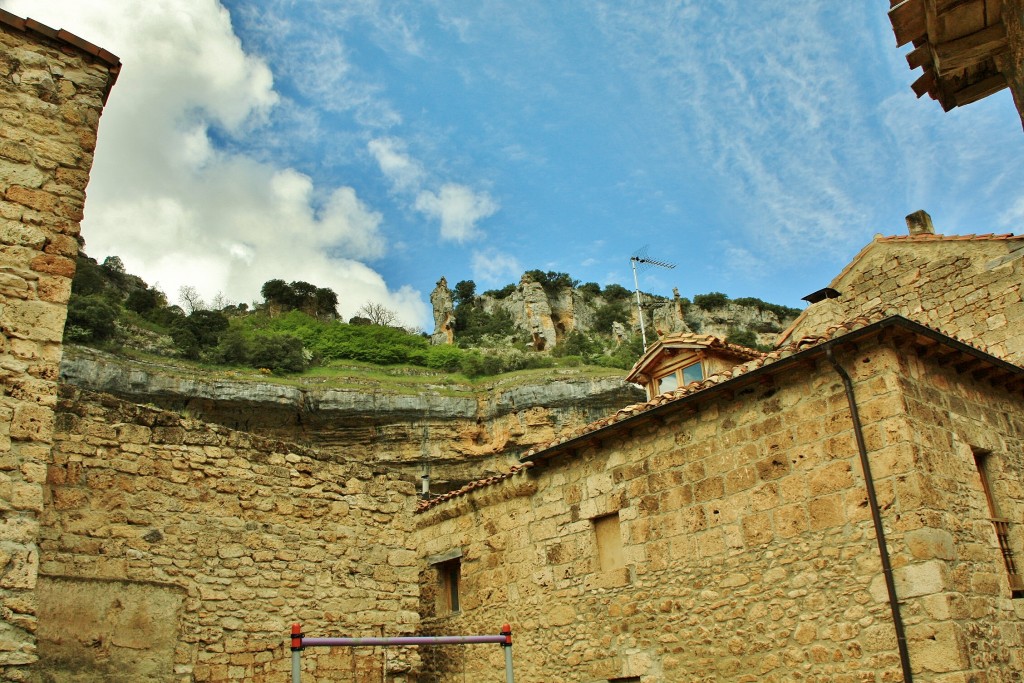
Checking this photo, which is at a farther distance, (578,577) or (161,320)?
(161,320)

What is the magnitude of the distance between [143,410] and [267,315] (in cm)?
5614

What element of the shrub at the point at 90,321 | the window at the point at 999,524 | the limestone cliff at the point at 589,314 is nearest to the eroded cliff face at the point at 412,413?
the shrub at the point at 90,321

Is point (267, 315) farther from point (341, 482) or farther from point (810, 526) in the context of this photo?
point (810, 526)

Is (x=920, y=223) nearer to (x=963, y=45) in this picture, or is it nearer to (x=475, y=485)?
(x=475, y=485)

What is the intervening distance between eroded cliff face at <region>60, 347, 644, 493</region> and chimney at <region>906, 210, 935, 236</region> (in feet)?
80.2

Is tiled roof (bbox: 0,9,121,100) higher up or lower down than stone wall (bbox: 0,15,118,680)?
higher up

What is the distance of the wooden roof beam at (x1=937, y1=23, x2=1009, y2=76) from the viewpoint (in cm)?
492

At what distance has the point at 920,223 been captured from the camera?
16.0 m

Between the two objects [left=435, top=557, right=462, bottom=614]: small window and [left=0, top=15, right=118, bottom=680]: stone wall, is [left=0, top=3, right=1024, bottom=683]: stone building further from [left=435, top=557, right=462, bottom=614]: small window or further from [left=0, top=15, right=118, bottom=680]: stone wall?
[left=435, top=557, right=462, bottom=614]: small window

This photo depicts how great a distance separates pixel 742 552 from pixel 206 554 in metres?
6.49

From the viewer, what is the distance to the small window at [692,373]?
14305 millimetres

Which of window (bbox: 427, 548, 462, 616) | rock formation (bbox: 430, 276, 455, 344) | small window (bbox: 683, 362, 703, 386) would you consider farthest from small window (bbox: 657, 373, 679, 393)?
rock formation (bbox: 430, 276, 455, 344)

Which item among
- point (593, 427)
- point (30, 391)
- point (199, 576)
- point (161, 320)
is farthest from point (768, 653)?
point (161, 320)

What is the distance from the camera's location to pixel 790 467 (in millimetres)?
9188
